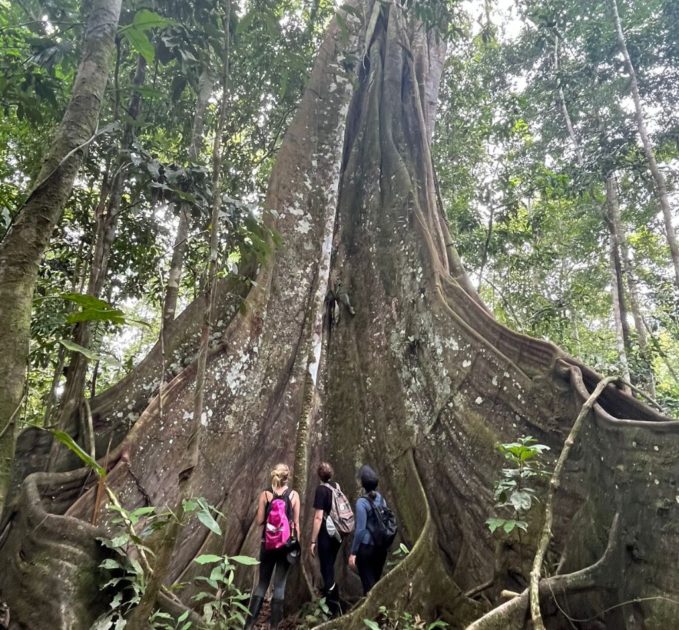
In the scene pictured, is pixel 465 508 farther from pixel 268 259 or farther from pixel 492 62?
pixel 492 62

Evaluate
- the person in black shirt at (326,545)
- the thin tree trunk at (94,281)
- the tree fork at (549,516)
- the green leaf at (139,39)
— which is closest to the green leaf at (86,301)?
the green leaf at (139,39)

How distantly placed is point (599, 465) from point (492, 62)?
31.9 ft

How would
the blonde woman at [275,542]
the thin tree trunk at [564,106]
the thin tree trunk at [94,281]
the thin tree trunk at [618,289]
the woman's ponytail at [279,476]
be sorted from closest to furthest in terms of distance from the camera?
1. the blonde woman at [275,542]
2. the woman's ponytail at [279,476]
3. the thin tree trunk at [94,281]
4. the thin tree trunk at [618,289]
5. the thin tree trunk at [564,106]

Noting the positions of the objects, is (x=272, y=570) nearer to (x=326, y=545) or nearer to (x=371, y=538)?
(x=326, y=545)

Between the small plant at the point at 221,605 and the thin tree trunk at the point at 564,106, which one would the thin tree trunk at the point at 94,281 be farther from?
the thin tree trunk at the point at 564,106

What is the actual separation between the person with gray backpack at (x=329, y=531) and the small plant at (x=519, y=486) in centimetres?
102

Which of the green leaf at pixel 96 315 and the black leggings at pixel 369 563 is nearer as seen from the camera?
the green leaf at pixel 96 315

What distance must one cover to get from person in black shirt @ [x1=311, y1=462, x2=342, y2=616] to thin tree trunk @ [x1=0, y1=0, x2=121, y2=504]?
8.37 ft

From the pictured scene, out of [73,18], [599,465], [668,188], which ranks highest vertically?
[668,188]

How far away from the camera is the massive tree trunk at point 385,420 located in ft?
8.41

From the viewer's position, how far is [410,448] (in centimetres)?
394

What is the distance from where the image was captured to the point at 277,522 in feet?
10.4

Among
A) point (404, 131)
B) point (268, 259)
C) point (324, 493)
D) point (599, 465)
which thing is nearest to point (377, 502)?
point (324, 493)

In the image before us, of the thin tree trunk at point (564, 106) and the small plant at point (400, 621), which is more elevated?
the thin tree trunk at point (564, 106)
